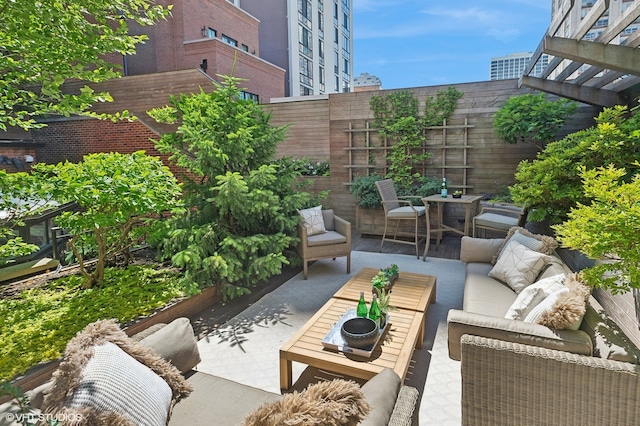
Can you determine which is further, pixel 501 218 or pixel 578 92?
pixel 578 92

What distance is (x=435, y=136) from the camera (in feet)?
21.2

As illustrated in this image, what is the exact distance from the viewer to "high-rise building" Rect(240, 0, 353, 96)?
671 inches

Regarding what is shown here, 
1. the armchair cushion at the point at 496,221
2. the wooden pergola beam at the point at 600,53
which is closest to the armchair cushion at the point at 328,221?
the armchair cushion at the point at 496,221

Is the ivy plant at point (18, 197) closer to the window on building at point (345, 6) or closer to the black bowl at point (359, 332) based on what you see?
the black bowl at point (359, 332)

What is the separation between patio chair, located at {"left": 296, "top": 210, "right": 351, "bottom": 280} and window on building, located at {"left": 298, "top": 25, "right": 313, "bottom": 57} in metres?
15.7

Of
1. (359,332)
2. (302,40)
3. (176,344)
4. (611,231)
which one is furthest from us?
(302,40)

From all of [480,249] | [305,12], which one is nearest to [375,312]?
[480,249]

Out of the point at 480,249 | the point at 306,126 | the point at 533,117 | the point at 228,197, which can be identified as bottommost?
the point at 480,249

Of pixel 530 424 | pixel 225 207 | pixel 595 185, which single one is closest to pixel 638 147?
pixel 595 185

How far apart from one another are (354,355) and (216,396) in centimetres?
79

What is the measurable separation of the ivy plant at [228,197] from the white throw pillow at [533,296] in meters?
2.11

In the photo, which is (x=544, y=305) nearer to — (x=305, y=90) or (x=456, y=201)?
(x=456, y=201)

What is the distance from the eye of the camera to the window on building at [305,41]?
58.2 feet

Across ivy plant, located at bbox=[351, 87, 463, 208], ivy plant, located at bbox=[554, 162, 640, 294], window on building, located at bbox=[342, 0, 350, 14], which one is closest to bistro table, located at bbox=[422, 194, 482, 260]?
ivy plant, located at bbox=[351, 87, 463, 208]
